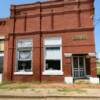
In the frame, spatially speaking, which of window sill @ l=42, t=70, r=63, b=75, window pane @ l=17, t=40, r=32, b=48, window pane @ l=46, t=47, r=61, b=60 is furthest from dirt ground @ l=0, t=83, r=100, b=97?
window pane @ l=17, t=40, r=32, b=48

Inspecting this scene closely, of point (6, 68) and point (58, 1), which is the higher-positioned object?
point (58, 1)

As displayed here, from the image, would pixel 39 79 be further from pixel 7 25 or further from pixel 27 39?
pixel 7 25

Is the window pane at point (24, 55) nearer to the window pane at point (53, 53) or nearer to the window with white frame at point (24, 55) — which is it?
the window with white frame at point (24, 55)

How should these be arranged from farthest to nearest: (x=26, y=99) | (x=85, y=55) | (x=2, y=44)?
(x=2, y=44)
(x=85, y=55)
(x=26, y=99)

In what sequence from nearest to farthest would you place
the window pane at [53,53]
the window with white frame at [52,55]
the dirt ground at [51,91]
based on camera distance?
the dirt ground at [51,91] < the window with white frame at [52,55] < the window pane at [53,53]

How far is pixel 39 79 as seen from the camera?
22891mm

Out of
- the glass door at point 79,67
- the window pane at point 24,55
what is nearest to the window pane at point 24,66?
the window pane at point 24,55

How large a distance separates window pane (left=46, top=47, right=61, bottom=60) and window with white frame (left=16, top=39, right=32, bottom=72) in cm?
195

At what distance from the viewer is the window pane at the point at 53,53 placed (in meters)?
22.8

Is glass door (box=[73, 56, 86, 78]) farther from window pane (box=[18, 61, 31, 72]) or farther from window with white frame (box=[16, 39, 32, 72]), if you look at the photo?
window pane (box=[18, 61, 31, 72])

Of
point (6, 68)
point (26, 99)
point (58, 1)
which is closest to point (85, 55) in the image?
point (58, 1)

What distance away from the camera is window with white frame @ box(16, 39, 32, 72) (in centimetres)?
2369

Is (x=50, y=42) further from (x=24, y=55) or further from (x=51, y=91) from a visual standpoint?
(x=51, y=91)

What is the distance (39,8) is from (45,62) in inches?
231
